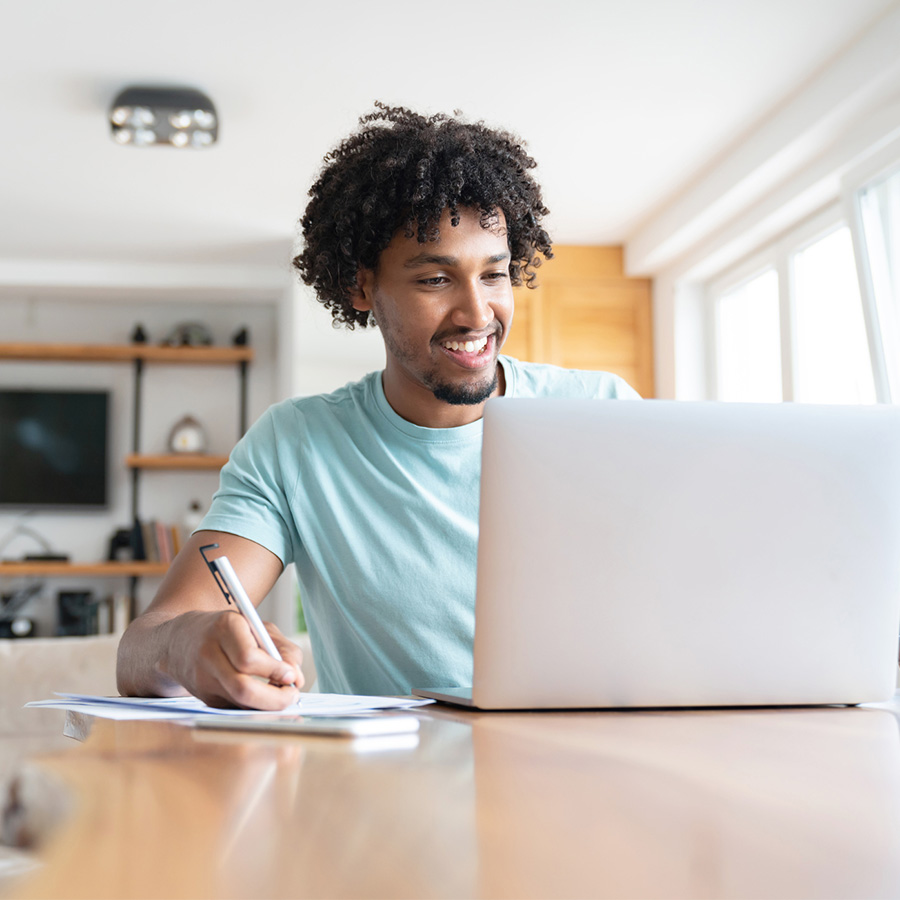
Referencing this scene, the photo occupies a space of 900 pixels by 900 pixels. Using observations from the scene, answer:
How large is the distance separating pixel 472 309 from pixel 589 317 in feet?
11.8

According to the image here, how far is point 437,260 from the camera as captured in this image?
1.38 m

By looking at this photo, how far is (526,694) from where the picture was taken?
78 cm

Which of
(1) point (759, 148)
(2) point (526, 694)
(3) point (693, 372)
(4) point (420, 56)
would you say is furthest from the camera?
(3) point (693, 372)

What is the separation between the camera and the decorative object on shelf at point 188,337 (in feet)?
17.5

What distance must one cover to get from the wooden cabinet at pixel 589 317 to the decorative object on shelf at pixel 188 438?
6.10 feet

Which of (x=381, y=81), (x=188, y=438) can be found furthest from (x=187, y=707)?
(x=188, y=438)

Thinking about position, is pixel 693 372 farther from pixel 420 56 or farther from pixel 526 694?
pixel 526 694

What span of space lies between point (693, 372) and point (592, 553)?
407cm

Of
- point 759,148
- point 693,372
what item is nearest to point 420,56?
point 759,148

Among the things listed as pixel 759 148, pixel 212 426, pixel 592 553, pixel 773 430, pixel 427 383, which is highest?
pixel 759 148

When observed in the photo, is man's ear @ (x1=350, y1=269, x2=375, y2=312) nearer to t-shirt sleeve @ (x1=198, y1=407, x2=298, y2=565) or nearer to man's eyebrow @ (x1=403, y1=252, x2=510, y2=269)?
man's eyebrow @ (x1=403, y1=252, x2=510, y2=269)

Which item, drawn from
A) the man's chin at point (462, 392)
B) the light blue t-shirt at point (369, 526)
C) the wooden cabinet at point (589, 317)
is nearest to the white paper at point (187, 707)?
the light blue t-shirt at point (369, 526)

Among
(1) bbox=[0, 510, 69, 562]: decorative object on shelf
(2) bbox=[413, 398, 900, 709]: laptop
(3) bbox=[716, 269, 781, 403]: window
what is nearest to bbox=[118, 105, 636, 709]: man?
(2) bbox=[413, 398, 900, 709]: laptop

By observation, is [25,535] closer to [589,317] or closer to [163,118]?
[163,118]
